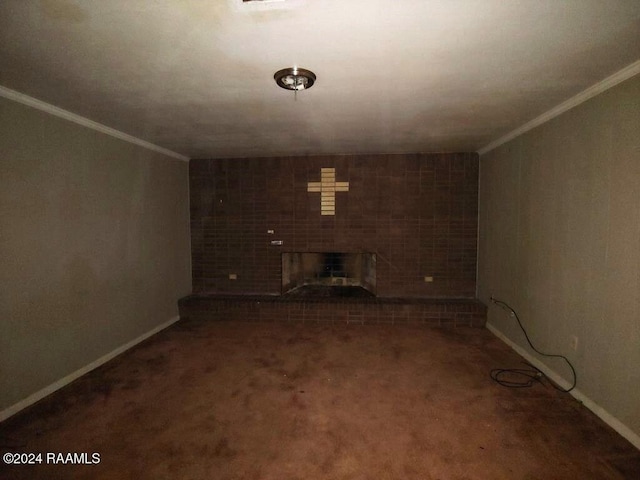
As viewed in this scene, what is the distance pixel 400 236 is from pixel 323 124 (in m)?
2.08

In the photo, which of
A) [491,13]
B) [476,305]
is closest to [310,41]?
[491,13]

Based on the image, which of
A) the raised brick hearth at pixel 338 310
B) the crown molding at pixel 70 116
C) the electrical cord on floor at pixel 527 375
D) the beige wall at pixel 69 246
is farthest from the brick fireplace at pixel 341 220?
the electrical cord on floor at pixel 527 375

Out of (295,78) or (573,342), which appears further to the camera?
(573,342)

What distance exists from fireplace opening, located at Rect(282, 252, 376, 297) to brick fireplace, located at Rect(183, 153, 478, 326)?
7 cm

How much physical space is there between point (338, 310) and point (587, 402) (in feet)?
8.24

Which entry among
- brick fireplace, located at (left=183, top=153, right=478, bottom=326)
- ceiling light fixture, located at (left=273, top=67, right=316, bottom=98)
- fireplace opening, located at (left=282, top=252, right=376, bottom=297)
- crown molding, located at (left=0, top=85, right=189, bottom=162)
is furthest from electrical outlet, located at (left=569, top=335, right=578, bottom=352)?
crown molding, located at (left=0, top=85, right=189, bottom=162)

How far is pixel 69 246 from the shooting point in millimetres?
2461

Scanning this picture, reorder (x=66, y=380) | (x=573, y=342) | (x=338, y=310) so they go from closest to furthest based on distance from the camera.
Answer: (x=573, y=342), (x=66, y=380), (x=338, y=310)

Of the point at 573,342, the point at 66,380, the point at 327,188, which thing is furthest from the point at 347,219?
the point at 66,380

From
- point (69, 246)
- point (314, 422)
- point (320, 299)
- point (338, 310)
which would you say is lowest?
point (314, 422)

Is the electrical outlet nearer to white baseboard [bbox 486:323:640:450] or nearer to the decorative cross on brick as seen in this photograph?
white baseboard [bbox 486:323:640:450]

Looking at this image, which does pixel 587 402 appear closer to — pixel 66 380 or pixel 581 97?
pixel 581 97

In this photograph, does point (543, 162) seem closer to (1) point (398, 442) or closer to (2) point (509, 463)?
(2) point (509, 463)

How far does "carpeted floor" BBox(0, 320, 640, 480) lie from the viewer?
1600 millimetres
